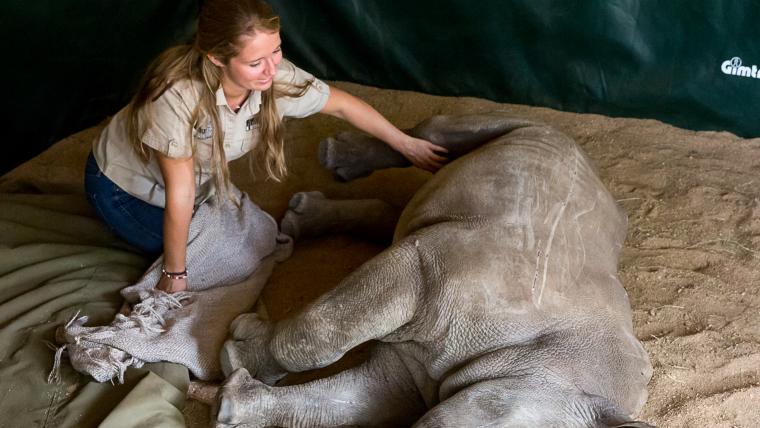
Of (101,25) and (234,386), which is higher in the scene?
(101,25)

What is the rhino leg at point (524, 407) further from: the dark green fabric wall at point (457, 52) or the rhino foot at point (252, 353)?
the dark green fabric wall at point (457, 52)

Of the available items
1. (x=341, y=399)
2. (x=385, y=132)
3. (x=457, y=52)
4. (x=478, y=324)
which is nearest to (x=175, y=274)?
(x=341, y=399)

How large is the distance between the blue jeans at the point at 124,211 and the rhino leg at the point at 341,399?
0.84m

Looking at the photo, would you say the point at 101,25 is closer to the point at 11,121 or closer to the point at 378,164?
the point at 11,121

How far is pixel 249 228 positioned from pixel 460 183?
0.92 m

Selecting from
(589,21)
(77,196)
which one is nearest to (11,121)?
(77,196)

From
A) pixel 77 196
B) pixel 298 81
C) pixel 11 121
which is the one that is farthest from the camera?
pixel 11 121

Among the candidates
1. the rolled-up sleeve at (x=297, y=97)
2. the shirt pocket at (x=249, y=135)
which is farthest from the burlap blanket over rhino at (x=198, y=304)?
the rolled-up sleeve at (x=297, y=97)

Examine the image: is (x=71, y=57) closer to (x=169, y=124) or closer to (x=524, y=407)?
(x=169, y=124)

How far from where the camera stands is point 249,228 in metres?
3.07

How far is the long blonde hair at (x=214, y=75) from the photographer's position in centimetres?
238

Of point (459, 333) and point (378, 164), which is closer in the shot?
point (459, 333)

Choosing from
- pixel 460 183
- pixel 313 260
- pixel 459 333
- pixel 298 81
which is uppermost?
pixel 298 81

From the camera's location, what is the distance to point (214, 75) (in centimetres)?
254
